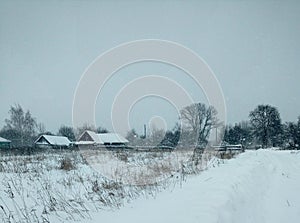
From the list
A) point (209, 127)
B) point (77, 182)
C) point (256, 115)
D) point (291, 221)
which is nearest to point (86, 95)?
point (77, 182)

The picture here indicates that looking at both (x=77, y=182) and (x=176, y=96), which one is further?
(x=176, y=96)

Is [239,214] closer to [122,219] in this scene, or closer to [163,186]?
[122,219]

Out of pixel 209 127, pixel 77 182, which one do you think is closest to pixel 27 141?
pixel 209 127

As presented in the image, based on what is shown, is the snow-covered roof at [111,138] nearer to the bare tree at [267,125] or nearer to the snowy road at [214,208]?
the bare tree at [267,125]

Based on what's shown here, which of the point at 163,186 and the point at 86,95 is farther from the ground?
the point at 86,95

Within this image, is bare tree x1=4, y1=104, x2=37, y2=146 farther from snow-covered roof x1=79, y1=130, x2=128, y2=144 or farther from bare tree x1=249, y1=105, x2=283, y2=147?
bare tree x1=249, y1=105, x2=283, y2=147

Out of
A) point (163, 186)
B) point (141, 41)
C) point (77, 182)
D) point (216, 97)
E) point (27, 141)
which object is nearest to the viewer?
point (163, 186)

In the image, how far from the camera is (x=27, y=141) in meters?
56.4

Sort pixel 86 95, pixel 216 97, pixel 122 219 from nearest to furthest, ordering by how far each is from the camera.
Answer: pixel 122 219 → pixel 86 95 → pixel 216 97

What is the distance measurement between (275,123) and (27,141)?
4943 centimetres

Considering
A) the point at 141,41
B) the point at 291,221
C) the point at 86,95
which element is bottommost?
the point at 291,221

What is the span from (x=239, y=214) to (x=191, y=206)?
843mm

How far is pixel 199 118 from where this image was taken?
5600cm

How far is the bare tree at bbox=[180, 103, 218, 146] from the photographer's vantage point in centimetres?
5400
